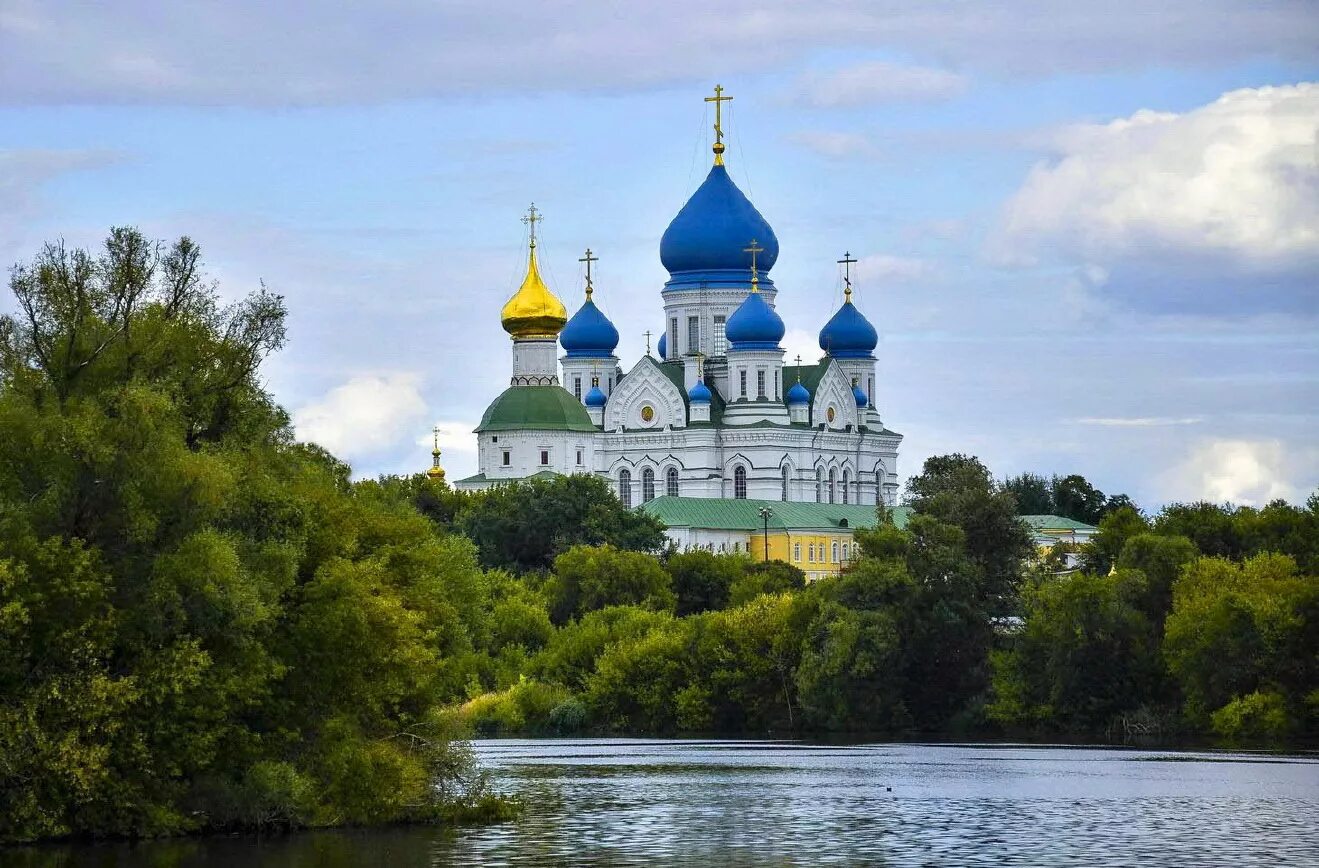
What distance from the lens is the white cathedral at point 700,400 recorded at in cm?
10738

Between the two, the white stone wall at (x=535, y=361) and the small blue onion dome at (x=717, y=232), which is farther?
the white stone wall at (x=535, y=361)

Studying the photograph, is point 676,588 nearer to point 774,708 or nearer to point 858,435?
point 774,708

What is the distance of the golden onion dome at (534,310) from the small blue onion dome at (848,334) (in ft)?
40.6

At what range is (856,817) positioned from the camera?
114ft

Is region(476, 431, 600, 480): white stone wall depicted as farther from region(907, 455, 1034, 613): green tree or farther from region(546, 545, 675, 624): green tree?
region(907, 455, 1034, 613): green tree

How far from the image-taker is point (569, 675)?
203ft

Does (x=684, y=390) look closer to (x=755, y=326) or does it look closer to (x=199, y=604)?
(x=755, y=326)

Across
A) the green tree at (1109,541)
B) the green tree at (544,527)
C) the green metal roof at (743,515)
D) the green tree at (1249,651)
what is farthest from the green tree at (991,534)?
the green metal roof at (743,515)

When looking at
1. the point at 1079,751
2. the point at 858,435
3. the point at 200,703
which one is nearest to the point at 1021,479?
the point at 858,435

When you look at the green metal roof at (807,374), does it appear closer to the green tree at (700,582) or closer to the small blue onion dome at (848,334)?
the small blue onion dome at (848,334)

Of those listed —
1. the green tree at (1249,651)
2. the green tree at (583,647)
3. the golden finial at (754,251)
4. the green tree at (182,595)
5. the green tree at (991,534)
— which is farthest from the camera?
the golden finial at (754,251)

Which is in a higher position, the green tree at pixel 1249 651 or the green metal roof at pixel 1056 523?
the green metal roof at pixel 1056 523

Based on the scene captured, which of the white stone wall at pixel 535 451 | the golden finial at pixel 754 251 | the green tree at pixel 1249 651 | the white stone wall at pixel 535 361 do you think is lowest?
the green tree at pixel 1249 651

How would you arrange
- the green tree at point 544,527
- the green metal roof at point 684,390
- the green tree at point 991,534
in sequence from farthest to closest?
the green metal roof at point 684,390
the green tree at point 544,527
the green tree at point 991,534
